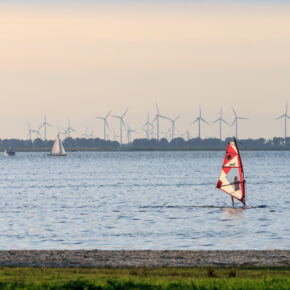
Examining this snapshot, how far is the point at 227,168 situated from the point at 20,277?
47.9 metres

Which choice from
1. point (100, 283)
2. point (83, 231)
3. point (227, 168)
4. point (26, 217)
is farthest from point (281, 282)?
point (227, 168)

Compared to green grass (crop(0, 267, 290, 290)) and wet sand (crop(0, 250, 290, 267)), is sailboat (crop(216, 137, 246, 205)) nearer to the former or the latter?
wet sand (crop(0, 250, 290, 267))

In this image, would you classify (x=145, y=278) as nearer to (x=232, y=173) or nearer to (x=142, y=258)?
(x=142, y=258)

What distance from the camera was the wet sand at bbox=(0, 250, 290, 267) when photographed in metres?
28.1

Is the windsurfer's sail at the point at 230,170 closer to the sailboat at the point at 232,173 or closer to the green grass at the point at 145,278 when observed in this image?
the sailboat at the point at 232,173

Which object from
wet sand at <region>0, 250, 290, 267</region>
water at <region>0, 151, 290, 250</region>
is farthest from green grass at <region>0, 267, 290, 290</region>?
water at <region>0, 151, 290, 250</region>

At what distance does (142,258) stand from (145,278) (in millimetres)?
7299

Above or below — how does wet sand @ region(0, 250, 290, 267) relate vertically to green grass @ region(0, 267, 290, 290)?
below

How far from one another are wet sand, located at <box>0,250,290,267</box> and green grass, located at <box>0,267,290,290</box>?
5.05 ft

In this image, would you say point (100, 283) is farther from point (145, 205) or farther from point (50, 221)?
point (145, 205)

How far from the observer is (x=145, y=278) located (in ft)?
75.3

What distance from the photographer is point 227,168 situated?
230 feet

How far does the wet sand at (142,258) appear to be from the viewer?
1107 inches

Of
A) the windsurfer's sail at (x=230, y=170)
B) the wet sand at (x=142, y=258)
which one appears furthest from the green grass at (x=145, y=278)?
the windsurfer's sail at (x=230, y=170)
